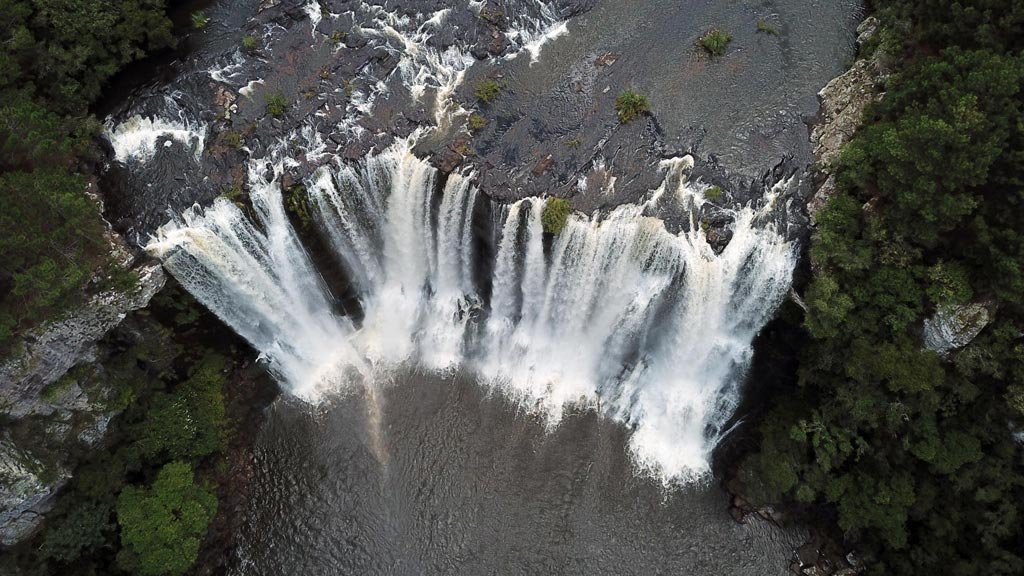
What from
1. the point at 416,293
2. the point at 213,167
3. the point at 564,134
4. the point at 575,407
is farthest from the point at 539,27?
the point at 575,407

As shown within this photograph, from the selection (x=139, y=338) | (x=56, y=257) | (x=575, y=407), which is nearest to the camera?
(x=56, y=257)

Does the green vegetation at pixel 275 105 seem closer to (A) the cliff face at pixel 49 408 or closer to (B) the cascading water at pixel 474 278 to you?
(B) the cascading water at pixel 474 278

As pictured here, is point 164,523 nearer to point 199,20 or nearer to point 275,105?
point 275,105

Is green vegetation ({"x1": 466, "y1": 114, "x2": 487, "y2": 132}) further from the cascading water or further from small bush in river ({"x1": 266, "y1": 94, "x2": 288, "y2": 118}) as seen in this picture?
small bush in river ({"x1": 266, "y1": 94, "x2": 288, "y2": 118})

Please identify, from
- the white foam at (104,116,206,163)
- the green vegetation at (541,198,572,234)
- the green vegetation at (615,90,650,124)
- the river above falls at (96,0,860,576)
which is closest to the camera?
the green vegetation at (541,198,572,234)

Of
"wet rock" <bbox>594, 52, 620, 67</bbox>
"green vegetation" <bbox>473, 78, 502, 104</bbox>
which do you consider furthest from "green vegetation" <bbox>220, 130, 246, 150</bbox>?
"wet rock" <bbox>594, 52, 620, 67</bbox>

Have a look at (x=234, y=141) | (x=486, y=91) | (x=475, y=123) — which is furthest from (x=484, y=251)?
(x=234, y=141)

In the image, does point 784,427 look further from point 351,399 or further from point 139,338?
point 139,338
